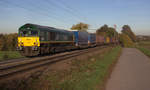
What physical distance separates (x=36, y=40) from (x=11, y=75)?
6677 millimetres

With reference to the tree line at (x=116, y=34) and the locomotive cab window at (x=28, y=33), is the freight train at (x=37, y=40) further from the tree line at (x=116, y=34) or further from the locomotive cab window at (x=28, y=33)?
the tree line at (x=116, y=34)

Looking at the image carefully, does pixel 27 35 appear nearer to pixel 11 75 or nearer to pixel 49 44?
pixel 49 44

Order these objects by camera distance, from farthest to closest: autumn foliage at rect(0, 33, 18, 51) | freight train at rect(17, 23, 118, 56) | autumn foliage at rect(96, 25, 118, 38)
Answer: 1. autumn foliage at rect(96, 25, 118, 38)
2. autumn foliage at rect(0, 33, 18, 51)
3. freight train at rect(17, 23, 118, 56)

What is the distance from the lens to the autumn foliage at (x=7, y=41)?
23.3 metres

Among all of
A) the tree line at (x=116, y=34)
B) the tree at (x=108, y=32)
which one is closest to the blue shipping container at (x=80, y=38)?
the tree line at (x=116, y=34)

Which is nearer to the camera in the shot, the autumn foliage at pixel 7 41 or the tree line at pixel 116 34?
the autumn foliage at pixel 7 41

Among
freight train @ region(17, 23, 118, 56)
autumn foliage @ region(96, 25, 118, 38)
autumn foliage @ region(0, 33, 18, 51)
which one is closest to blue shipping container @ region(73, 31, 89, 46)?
freight train @ region(17, 23, 118, 56)

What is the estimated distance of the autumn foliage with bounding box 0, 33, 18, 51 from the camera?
76.3 feet

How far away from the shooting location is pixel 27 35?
45.0 ft

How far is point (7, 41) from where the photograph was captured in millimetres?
23609

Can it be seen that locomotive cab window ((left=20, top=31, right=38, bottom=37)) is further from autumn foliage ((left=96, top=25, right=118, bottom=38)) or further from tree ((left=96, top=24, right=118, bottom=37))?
tree ((left=96, top=24, right=118, bottom=37))

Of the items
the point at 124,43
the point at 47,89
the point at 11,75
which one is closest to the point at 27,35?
the point at 11,75

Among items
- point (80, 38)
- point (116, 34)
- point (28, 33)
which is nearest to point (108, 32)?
point (116, 34)

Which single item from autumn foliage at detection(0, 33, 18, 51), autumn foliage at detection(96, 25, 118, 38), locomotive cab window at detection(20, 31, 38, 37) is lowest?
autumn foliage at detection(0, 33, 18, 51)
